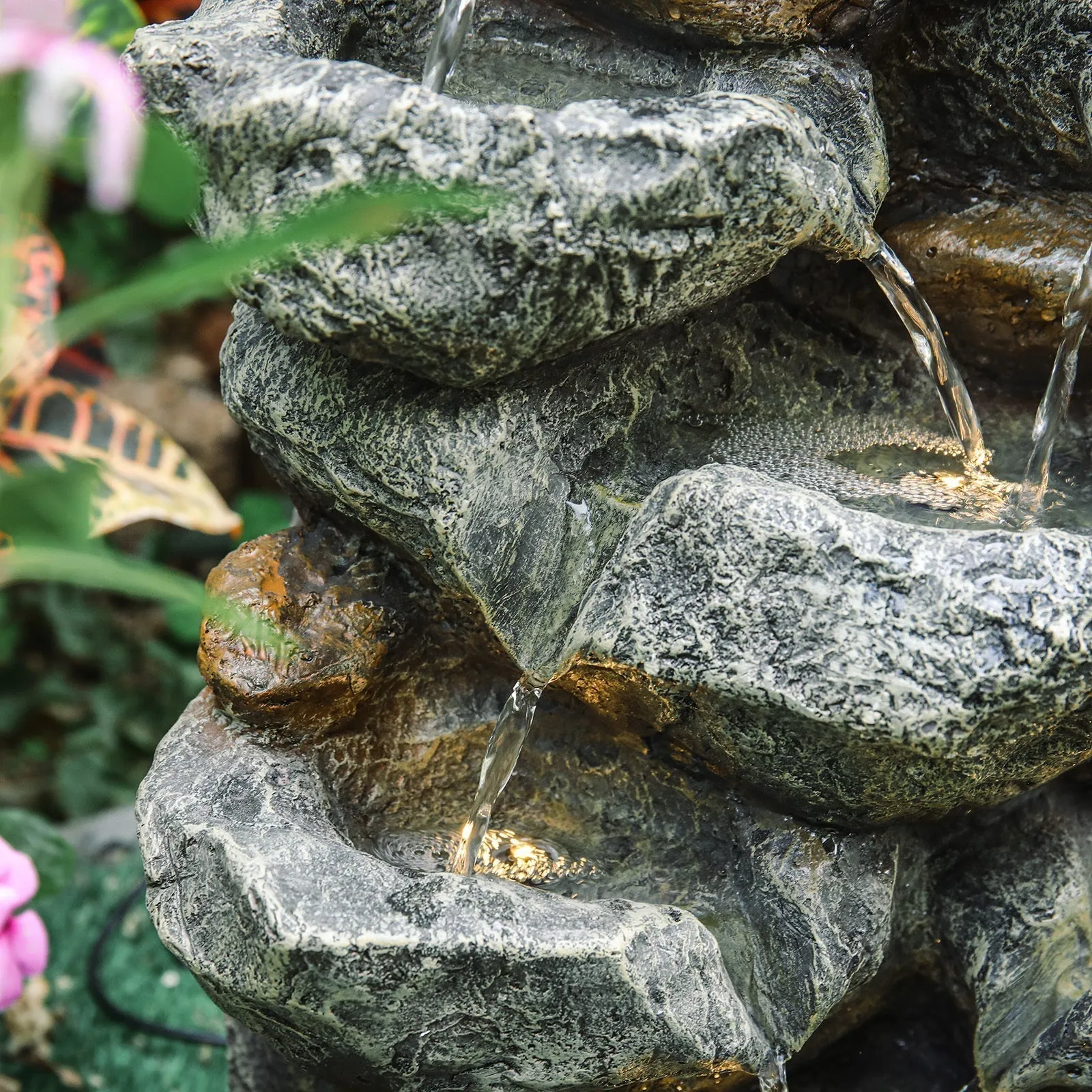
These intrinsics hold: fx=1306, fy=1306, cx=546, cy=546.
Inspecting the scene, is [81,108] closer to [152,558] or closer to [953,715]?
[953,715]

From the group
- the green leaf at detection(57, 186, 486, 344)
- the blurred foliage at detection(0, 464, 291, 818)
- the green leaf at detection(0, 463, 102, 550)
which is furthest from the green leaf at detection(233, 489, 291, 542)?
the green leaf at detection(57, 186, 486, 344)

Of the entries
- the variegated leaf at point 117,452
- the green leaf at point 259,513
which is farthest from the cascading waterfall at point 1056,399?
the green leaf at point 259,513

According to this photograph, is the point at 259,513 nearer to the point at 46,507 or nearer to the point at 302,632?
the point at 302,632

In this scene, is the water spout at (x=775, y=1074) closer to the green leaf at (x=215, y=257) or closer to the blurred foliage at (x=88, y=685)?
the green leaf at (x=215, y=257)

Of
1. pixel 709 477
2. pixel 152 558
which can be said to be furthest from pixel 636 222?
pixel 152 558

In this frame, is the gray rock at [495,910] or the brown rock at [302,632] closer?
the gray rock at [495,910]

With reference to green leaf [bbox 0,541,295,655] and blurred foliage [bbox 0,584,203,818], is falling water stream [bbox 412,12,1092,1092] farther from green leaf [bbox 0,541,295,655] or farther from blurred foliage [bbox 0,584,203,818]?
blurred foliage [bbox 0,584,203,818]
